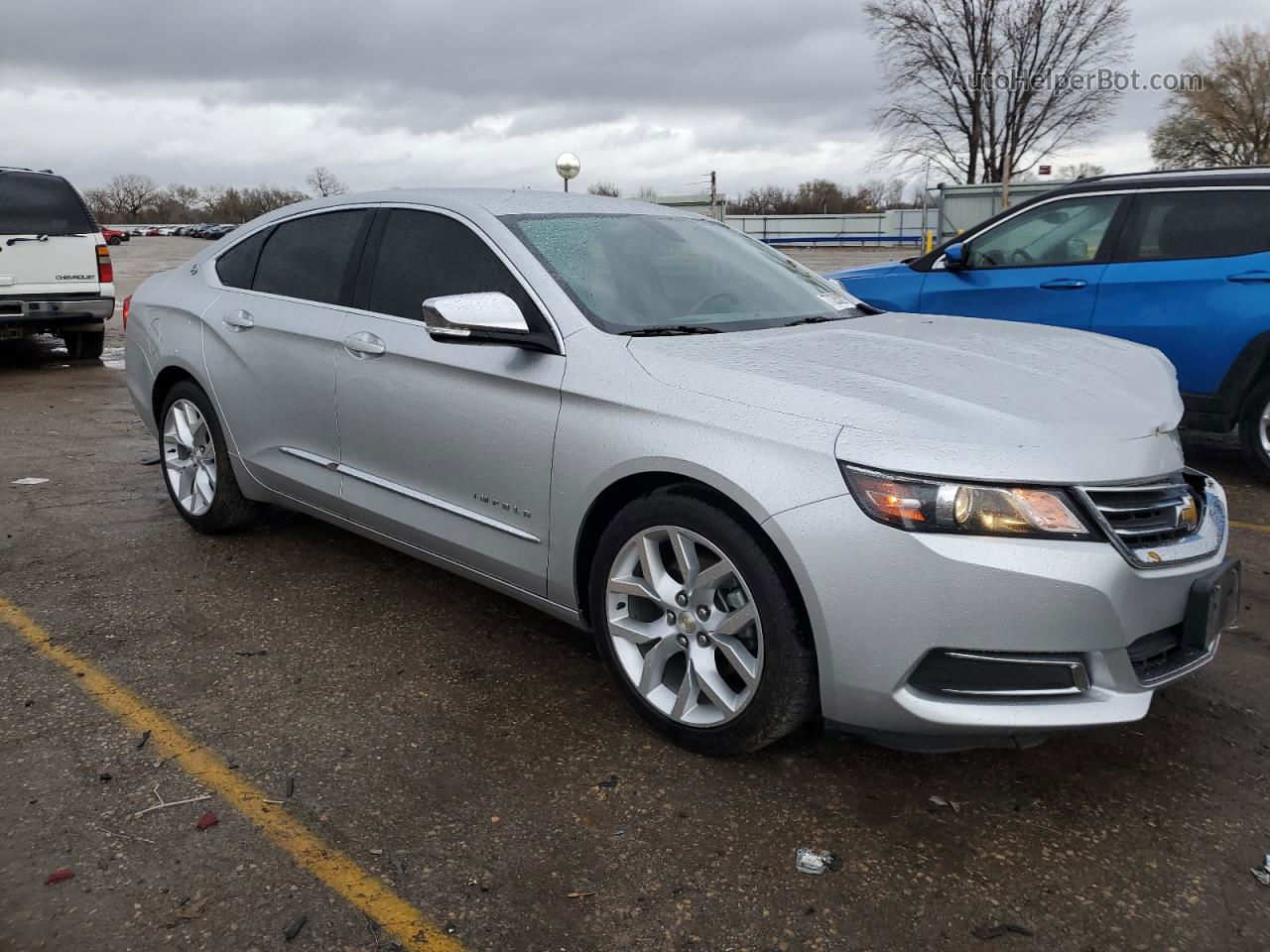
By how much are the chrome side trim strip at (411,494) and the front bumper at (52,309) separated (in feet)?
25.6

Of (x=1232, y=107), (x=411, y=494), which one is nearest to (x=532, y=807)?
(x=411, y=494)

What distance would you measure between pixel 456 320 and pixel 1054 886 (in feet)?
7.15

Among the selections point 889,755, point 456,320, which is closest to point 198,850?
point 456,320

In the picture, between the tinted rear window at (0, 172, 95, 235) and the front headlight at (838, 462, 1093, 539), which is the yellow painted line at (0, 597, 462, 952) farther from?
the tinted rear window at (0, 172, 95, 235)

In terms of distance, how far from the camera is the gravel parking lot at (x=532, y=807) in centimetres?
234

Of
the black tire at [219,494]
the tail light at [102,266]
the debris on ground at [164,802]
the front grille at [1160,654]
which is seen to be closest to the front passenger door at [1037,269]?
the front grille at [1160,654]

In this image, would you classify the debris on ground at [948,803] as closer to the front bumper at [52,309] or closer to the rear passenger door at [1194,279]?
the rear passenger door at [1194,279]

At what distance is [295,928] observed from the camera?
2309 millimetres

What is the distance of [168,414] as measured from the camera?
5.08 m

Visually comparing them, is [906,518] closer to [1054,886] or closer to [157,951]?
[1054,886]

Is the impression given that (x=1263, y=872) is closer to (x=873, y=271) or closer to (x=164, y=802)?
(x=164, y=802)

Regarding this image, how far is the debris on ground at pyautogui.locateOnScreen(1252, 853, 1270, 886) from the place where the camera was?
8.07 feet

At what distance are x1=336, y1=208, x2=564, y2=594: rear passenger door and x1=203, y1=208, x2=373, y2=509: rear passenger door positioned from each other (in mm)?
138

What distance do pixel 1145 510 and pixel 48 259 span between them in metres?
10.9
